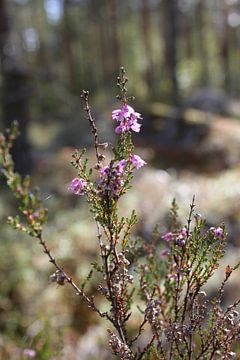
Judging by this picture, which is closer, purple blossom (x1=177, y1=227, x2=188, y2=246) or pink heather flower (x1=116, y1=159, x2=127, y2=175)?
pink heather flower (x1=116, y1=159, x2=127, y2=175)

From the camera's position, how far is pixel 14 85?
11.3 m

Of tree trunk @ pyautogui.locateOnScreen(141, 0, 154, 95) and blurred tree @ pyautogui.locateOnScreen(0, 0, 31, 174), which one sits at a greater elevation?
tree trunk @ pyautogui.locateOnScreen(141, 0, 154, 95)

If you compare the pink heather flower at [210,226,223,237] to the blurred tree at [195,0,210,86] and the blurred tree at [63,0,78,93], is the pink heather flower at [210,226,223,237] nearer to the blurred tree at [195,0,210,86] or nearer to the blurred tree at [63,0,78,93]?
the blurred tree at [63,0,78,93]

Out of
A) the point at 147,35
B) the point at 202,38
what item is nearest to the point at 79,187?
the point at 147,35

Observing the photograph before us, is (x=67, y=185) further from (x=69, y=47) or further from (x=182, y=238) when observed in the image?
(x=69, y=47)

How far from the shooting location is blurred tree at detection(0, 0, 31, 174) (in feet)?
35.4

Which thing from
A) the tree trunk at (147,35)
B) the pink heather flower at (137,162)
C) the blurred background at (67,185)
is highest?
the tree trunk at (147,35)

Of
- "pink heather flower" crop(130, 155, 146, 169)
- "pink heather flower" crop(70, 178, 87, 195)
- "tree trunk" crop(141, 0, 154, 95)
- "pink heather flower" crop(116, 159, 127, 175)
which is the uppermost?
"tree trunk" crop(141, 0, 154, 95)

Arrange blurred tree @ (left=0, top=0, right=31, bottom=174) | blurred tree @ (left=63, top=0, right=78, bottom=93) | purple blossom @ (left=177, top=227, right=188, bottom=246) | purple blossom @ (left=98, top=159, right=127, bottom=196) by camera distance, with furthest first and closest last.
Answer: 1. blurred tree @ (left=63, top=0, right=78, bottom=93)
2. blurred tree @ (left=0, top=0, right=31, bottom=174)
3. purple blossom @ (left=177, top=227, right=188, bottom=246)
4. purple blossom @ (left=98, top=159, right=127, bottom=196)

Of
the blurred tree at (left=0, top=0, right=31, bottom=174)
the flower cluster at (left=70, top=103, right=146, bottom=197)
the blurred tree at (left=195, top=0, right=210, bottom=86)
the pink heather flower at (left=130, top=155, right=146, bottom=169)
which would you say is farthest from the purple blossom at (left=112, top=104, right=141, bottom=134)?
the blurred tree at (left=195, top=0, right=210, bottom=86)

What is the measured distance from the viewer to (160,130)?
15508mm

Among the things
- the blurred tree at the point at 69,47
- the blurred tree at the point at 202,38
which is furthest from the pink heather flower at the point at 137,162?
the blurred tree at the point at 202,38

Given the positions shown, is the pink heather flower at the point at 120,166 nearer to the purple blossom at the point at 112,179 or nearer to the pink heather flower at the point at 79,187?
the purple blossom at the point at 112,179

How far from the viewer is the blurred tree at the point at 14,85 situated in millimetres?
10805
